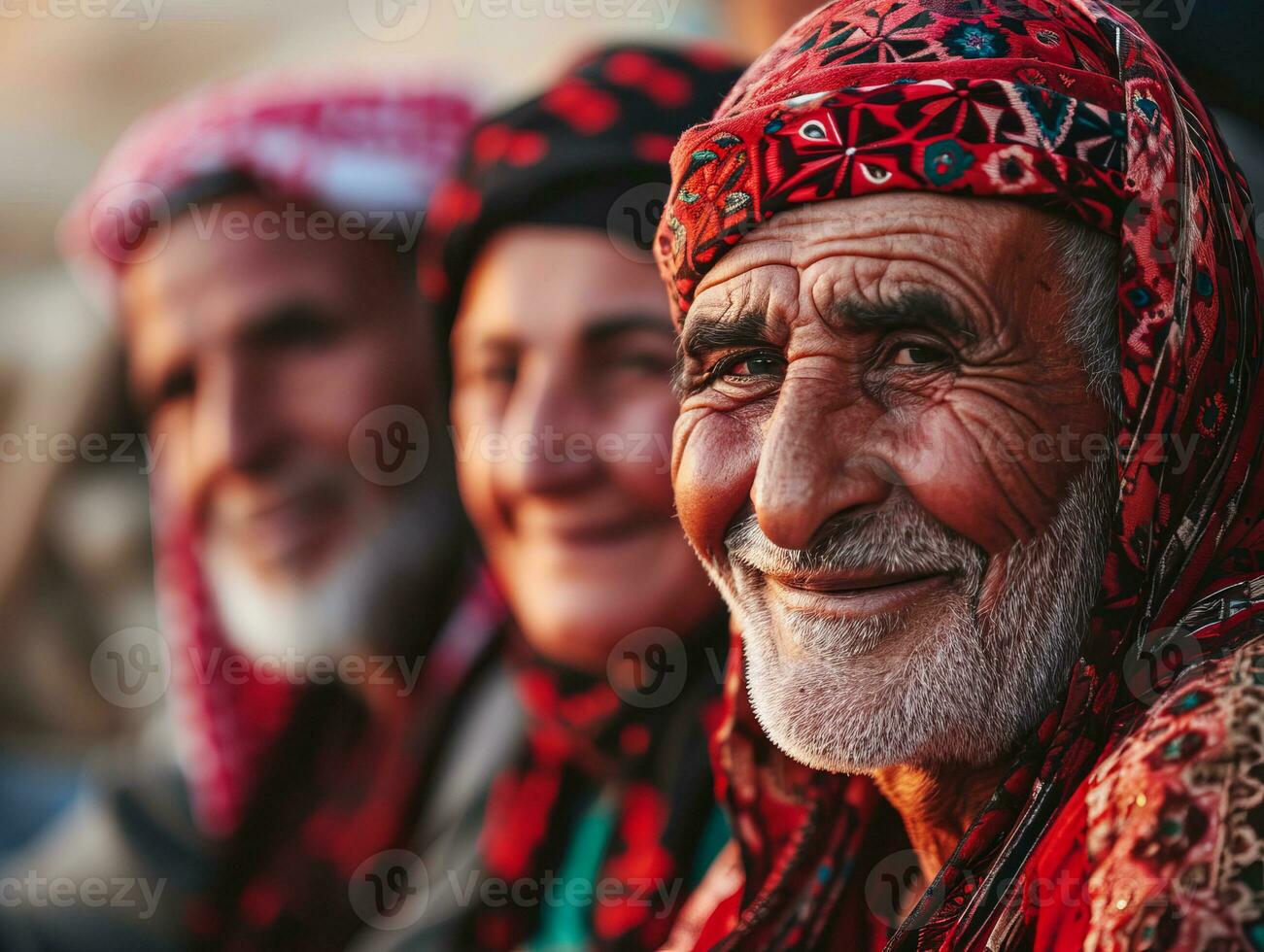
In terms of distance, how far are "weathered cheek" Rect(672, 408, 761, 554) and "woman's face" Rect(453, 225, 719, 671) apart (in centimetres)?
116

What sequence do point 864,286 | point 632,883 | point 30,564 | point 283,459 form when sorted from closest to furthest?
point 864,286 < point 632,883 < point 283,459 < point 30,564

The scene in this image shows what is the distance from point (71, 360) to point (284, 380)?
2.29m

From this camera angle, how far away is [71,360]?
21.0 ft

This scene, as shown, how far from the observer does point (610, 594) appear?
3447mm

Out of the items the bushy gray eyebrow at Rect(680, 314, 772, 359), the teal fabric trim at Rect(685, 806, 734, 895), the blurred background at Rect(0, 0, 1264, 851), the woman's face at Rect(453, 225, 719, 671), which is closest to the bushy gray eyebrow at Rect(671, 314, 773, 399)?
the bushy gray eyebrow at Rect(680, 314, 772, 359)

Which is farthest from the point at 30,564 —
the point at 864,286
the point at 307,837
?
the point at 864,286

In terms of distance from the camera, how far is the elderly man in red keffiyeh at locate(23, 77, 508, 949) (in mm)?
4586

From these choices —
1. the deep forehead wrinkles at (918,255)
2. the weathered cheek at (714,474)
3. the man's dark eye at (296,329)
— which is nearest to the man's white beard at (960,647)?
the weathered cheek at (714,474)

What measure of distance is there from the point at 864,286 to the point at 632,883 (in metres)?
1.94

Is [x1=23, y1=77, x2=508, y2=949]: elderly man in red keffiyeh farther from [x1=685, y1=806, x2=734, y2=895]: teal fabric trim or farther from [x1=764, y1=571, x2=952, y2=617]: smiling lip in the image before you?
[x1=764, y1=571, x2=952, y2=617]: smiling lip

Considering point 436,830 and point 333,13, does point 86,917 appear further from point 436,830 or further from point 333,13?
point 333,13

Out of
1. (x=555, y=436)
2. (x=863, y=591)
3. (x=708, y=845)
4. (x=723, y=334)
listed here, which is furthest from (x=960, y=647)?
(x=555, y=436)

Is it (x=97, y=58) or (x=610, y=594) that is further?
(x=97, y=58)

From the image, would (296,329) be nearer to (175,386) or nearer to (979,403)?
(175,386)
